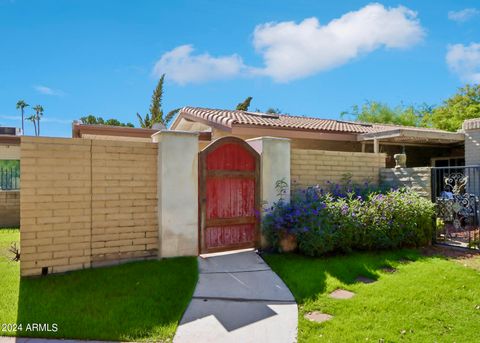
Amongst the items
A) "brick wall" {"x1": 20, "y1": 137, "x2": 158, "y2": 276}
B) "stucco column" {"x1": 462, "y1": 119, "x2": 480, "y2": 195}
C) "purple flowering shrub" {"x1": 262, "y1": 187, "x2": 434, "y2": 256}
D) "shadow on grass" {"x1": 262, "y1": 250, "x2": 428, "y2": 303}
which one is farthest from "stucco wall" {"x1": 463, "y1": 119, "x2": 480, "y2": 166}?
"brick wall" {"x1": 20, "y1": 137, "x2": 158, "y2": 276}

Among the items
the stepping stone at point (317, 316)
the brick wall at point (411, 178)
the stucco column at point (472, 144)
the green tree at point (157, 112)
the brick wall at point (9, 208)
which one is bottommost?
the stepping stone at point (317, 316)

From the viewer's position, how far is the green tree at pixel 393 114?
103ft

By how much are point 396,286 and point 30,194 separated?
578 cm

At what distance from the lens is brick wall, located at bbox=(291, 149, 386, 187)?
303 inches

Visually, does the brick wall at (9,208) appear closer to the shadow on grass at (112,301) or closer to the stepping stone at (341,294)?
the shadow on grass at (112,301)

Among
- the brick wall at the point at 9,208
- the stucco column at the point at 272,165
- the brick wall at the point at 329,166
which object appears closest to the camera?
the stucco column at the point at 272,165

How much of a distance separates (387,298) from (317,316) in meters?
1.12

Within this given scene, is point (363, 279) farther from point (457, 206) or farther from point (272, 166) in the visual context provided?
point (457, 206)

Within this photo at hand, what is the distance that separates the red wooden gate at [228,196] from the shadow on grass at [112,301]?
102cm

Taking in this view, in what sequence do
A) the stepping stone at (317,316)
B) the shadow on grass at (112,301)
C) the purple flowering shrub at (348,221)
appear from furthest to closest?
the purple flowering shrub at (348,221)
the stepping stone at (317,316)
the shadow on grass at (112,301)

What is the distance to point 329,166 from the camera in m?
8.12

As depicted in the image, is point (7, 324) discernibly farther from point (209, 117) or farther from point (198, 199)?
point (209, 117)

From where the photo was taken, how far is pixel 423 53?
1747cm

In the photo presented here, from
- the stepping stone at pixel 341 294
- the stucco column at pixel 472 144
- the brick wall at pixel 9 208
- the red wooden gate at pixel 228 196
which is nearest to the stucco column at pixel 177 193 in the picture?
the red wooden gate at pixel 228 196
